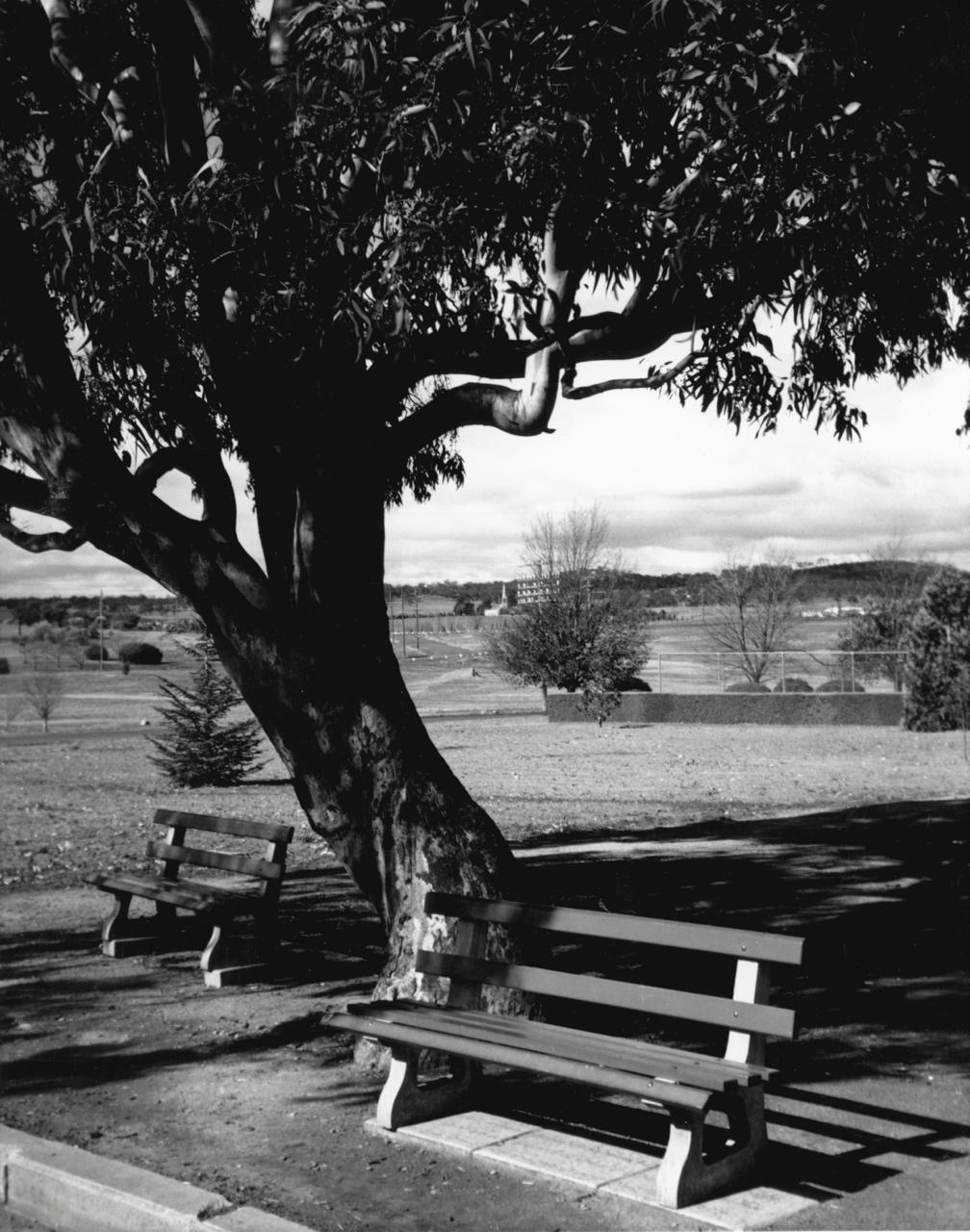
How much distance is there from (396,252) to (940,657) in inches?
956

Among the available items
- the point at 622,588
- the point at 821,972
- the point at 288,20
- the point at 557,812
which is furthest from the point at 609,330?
the point at 622,588

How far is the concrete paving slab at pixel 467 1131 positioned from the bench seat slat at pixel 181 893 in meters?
2.58

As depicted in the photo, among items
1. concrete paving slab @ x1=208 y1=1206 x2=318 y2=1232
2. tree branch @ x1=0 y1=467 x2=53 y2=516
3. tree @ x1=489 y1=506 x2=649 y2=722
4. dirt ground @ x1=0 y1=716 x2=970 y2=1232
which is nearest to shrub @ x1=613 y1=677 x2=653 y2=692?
tree @ x1=489 y1=506 x2=649 y2=722

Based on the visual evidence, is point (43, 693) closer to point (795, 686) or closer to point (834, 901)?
point (795, 686)

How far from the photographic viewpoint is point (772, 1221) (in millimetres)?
4285

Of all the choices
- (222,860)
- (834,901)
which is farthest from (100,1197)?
(834,901)

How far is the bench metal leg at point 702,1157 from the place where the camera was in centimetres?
437

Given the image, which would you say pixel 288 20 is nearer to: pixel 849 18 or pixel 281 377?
pixel 281 377

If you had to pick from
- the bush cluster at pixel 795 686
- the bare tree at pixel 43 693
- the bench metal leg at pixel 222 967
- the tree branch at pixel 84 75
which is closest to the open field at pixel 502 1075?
the bench metal leg at pixel 222 967

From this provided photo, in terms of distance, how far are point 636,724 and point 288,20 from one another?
27.8 meters

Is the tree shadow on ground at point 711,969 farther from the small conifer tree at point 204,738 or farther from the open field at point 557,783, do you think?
the small conifer tree at point 204,738

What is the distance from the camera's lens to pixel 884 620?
46.8 meters

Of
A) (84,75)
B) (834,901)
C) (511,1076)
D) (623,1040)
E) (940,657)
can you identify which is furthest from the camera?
(940,657)

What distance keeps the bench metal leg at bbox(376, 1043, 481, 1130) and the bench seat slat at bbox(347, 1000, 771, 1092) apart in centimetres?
17
